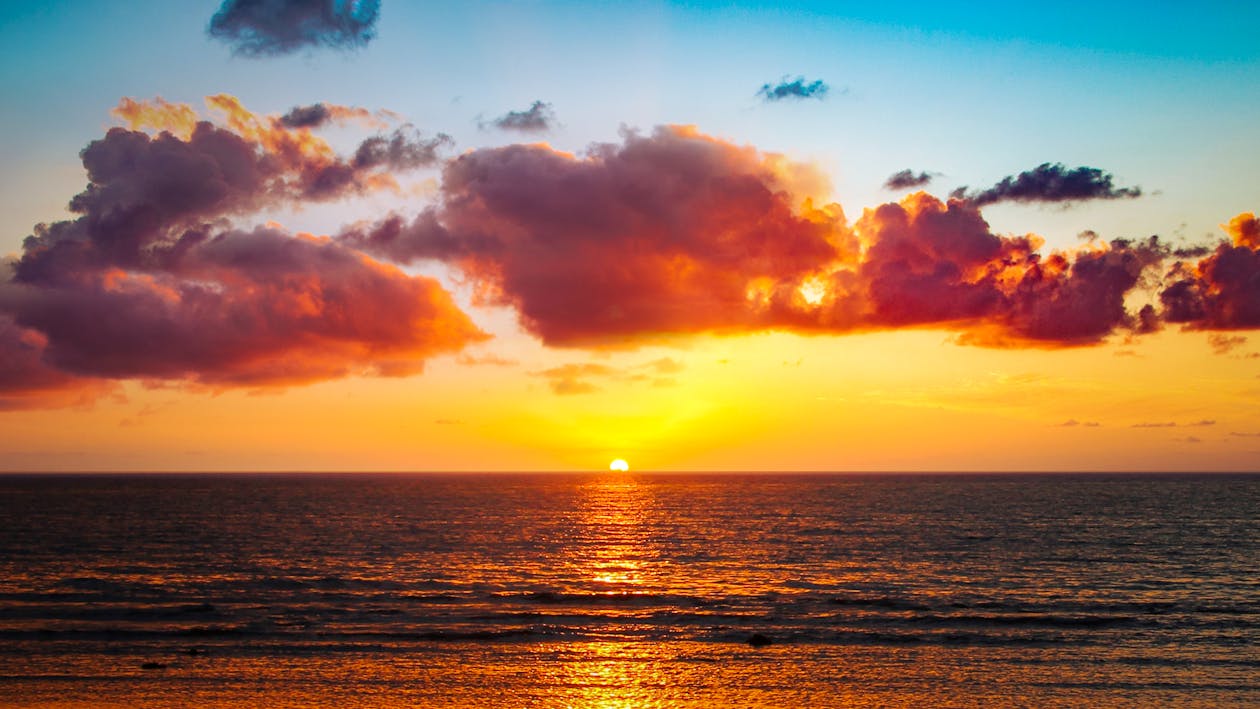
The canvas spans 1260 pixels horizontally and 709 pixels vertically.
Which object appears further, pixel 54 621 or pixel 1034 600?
pixel 1034 600

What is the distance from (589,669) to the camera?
112 ft

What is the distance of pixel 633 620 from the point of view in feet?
147

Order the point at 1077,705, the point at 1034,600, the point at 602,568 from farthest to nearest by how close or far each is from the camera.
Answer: the point at 602,568, the point at 1034,600, the point at 1077,705

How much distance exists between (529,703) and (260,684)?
9830 mm

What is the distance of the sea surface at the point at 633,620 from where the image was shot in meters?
31.1

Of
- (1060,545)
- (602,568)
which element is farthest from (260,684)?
(1060,545)

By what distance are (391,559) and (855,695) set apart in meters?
48.1

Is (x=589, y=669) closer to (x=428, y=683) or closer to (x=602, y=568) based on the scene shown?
(x=428, y=683)

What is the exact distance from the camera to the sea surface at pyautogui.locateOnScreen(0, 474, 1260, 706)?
31125 millimetres

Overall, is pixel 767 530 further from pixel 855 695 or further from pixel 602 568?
pixel 855 695

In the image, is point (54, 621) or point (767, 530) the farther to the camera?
point (767, 530)

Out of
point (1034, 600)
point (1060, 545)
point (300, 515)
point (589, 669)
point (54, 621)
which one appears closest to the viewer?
→ point (589, 669)

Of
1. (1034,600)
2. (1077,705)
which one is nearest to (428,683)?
(1077,705)

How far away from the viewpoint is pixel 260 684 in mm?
31578
